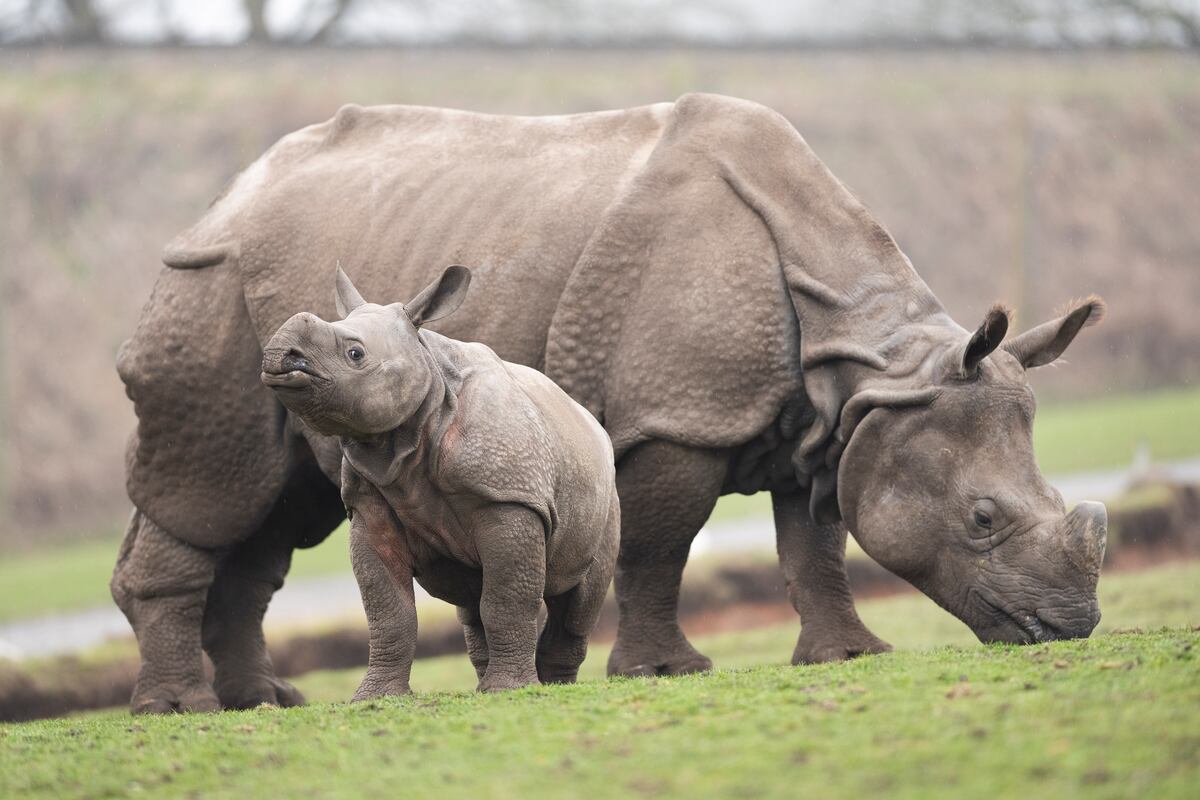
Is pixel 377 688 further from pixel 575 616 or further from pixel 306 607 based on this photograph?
pixel 306 607

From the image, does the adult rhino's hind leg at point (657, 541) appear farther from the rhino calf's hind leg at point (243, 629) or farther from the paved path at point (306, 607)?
the paved path at point (306, 607)

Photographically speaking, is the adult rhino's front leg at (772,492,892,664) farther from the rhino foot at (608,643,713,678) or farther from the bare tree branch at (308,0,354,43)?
the bare tree branch at (308,0,354,43)

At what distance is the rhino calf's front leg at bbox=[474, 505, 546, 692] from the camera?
8023mm

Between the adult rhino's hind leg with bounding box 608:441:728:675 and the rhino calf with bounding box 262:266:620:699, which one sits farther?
the adult rhino's hind leg with bounding box 608:441:728:675

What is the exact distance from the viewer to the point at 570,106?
2498cm

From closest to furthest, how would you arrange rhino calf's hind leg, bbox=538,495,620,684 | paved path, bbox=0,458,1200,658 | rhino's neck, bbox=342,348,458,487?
rhino's neck, bbox=342,348,458,487 → rhino calf's hind leg, bbox=538,495,620,684 → paved path, bbox=0,458,1200,658

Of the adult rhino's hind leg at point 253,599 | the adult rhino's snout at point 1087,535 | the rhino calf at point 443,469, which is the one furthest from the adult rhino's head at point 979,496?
the adult rhino's hind leg at point 253,599

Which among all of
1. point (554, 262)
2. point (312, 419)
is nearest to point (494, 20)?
point (554, 262)

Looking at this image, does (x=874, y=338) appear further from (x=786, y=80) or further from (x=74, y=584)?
(x=786, y=80)

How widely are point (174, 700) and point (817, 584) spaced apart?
12.0ft

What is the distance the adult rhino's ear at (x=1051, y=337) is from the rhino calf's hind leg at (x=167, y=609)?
475cm

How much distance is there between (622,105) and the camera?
24.5 metres

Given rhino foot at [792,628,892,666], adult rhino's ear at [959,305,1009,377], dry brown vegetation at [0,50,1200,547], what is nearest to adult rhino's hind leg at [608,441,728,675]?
rhino foot at [792,628,892,666]

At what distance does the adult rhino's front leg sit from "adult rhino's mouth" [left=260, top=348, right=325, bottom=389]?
378cm
